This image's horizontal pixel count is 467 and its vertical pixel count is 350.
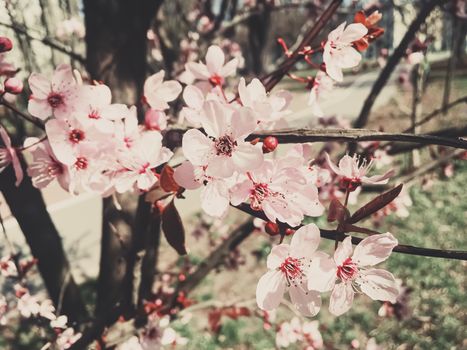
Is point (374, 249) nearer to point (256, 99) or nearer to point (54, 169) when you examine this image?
point (256, 99)

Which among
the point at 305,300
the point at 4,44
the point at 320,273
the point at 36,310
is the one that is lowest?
the point at 36,310

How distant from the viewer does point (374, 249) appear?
83 centimetres

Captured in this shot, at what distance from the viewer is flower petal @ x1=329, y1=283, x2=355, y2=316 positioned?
85 cm

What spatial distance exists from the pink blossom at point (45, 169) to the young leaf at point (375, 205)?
755mm

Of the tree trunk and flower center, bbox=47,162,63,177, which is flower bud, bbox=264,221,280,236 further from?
the tree trunk

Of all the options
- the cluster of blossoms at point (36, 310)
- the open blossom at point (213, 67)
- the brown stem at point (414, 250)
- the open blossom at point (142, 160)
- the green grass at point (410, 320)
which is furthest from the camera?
the green grass at point (410, 320)

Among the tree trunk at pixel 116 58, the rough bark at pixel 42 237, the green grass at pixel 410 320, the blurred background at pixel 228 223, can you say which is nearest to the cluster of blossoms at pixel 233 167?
the blurred background at pixel 228 223

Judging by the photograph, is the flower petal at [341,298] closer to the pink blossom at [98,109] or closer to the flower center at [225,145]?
the flower center at [225,145]

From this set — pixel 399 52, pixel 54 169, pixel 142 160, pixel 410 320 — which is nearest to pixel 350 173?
pixel 142 160

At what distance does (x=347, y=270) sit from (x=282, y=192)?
245 millimetres

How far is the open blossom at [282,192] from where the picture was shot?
0.82 m

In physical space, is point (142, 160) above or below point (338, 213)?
above

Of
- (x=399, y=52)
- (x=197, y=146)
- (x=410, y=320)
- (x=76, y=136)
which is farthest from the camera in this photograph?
(x=410, y=320)

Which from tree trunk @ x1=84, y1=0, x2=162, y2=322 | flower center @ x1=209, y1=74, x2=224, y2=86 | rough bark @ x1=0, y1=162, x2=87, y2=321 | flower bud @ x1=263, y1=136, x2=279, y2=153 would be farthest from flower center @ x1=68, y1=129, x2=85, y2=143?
tree trunk @ x1=84, y1=0, x2=162, y2=322
